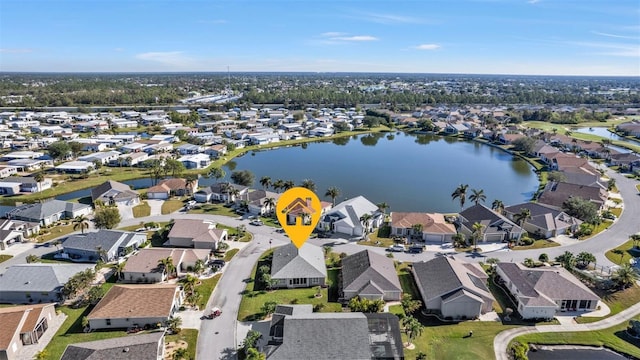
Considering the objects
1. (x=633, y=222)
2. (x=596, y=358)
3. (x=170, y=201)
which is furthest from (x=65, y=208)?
(x=633, y=222)

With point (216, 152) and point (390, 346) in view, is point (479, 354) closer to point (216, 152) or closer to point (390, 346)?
point (390, 346)

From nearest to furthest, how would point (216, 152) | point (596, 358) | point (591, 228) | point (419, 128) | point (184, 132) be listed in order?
1. point (596, 358)
2. point (591, 228)
3. point (216, 152)
4. point (184, 132)
5. point (419, 128)

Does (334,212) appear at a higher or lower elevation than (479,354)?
higher

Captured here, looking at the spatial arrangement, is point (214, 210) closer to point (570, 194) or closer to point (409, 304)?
point (409, 304)

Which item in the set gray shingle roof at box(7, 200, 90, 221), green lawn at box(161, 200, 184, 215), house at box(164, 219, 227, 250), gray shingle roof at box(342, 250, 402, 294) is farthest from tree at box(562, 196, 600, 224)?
gray shingle roof at box(7, 200, 90, 221)

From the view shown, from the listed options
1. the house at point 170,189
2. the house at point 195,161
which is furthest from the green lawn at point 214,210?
the house at point 195,161

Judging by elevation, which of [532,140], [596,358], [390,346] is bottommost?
[596,358]

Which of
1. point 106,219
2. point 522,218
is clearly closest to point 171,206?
point 106,219
